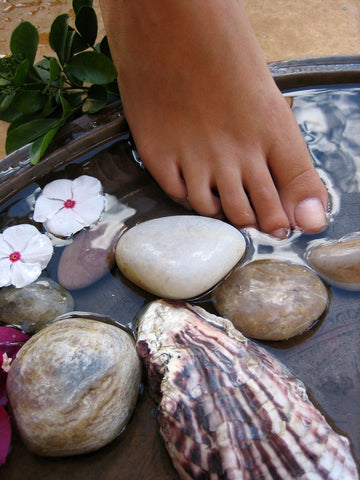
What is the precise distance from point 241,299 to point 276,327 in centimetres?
11

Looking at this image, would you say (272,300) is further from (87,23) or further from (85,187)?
(87,23)

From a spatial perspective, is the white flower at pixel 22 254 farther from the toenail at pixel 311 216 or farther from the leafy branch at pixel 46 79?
the toenail at pixel 311 216

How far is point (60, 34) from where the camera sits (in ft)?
4.58

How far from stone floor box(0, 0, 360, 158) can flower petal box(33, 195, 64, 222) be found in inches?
39.9

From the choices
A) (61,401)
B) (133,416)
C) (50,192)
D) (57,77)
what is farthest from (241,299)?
(57,77)

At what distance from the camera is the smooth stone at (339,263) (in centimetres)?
122

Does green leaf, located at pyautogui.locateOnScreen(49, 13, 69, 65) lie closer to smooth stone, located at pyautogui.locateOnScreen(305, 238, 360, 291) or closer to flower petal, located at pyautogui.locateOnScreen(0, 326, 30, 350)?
flower petal, located at pyautogui.locateOnScreen(0, 326, 30, 350)

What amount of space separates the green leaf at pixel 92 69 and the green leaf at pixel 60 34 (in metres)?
0.04

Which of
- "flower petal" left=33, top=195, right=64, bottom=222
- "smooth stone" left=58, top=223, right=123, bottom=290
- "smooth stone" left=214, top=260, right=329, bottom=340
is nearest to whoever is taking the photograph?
"smooth stone" left=214, top=260, right=329, bottom=340

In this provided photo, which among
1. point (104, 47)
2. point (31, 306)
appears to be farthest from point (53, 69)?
point (31, 306)

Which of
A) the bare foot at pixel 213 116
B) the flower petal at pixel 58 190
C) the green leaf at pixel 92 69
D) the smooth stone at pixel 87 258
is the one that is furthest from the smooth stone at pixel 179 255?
the green leaf at pixel 92 69

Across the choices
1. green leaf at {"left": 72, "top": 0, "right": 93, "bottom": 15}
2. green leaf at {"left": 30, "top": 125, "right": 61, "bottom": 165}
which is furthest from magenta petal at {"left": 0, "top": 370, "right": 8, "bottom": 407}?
green leaf at {"left": 72, "top": 0, "right": 93, "bottom": 15}

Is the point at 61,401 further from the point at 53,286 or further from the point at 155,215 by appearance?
the point at 155,215

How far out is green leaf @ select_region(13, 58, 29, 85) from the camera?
134cm
